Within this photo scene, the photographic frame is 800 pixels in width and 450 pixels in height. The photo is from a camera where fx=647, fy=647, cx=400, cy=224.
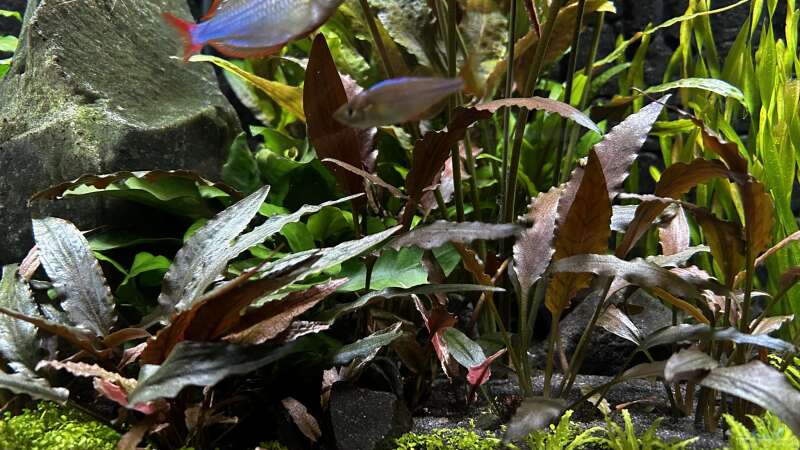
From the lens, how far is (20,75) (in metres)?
2.12

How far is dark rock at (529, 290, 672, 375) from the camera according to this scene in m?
2.18

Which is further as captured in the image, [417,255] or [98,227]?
[98,227]

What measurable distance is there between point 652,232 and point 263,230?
1701 mm

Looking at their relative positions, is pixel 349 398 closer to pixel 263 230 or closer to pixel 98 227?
pixel 263 230

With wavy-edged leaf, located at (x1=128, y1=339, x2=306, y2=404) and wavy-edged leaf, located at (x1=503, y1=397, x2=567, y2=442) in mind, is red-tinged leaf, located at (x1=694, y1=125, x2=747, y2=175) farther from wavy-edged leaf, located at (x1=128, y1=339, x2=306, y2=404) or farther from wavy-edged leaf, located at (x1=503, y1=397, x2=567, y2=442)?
wavy-edged leaf, located at (x1=128, y1=339, x2=306, y2=404)

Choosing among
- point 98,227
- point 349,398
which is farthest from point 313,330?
point 98,227

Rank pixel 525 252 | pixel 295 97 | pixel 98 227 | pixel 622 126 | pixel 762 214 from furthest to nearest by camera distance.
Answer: pixel 295 97 → pixel 98 227 → pixel 622 126 → pixel 525 252 → pixel 762 214

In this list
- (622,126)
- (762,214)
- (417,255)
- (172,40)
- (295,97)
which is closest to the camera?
(762,214)

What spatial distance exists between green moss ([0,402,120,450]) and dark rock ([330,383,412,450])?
0.44 metres

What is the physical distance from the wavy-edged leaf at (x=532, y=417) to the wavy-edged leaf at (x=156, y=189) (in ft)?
3.27

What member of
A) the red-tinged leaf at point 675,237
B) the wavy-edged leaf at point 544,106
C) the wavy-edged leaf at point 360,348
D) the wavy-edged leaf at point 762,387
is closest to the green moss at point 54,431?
the wavy-edged leaf at point 360,348

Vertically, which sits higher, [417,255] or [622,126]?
[622,126]

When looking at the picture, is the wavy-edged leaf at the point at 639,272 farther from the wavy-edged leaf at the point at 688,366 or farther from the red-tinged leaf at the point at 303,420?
the red-tinged leaf at the point at 303,420

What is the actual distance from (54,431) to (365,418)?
2.01 feet
